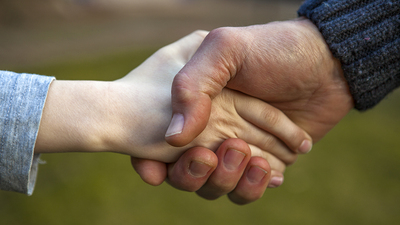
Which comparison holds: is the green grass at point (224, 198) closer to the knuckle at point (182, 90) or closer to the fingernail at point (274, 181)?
the fingernail at point (274, 181)

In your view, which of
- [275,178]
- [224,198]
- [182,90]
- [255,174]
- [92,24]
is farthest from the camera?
[92,24]

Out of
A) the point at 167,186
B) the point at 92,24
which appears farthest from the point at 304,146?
the point at 92,24

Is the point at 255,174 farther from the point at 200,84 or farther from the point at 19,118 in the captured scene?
the point at 19,118

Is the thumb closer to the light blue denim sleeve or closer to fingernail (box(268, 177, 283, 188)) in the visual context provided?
the light blue denim sleeve

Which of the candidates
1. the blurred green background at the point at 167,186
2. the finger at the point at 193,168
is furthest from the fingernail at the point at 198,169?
the blurred green background at the point at 167,186

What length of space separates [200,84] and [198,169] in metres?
0.23

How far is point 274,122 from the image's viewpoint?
2.79ft

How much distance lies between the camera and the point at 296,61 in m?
0.73

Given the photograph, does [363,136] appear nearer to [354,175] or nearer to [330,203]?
[354,175]

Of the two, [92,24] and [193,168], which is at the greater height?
[193,168]

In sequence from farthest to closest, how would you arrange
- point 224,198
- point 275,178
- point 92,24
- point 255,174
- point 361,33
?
point 92,24, point 224,198, point 275,178, point 255,174, point 361,33

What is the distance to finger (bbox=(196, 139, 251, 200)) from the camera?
77 centimetres

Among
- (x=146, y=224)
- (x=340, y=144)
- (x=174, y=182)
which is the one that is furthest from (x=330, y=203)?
(x=174, y=182)

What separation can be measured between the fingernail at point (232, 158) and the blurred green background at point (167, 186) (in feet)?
1.80
